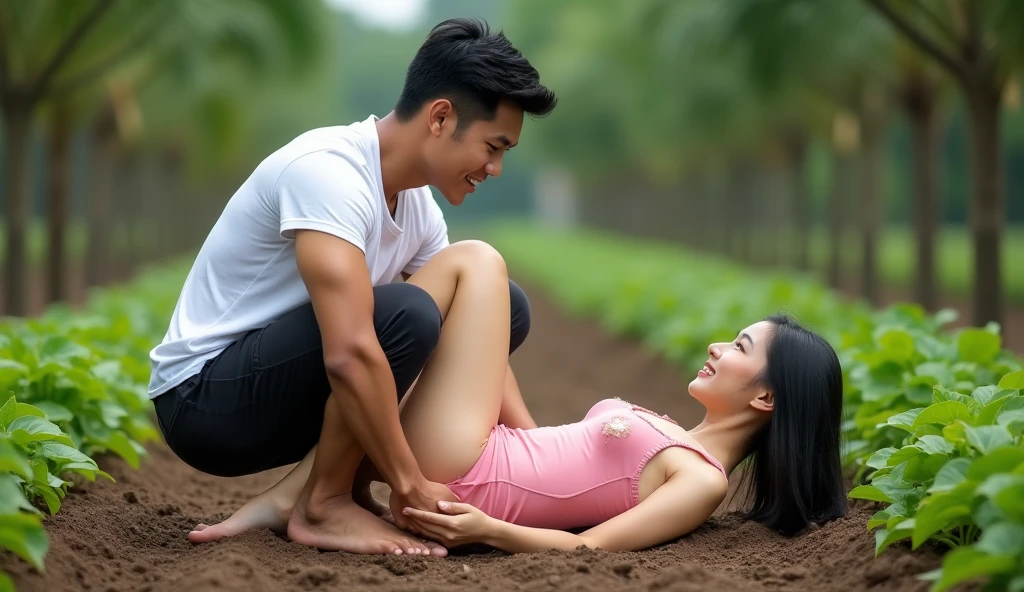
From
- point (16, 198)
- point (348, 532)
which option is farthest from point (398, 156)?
point (16, 198)

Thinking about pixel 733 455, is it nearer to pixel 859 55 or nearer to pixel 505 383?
pixel 505 383

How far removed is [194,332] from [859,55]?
27.1ft

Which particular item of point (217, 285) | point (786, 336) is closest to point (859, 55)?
point (786, 336)

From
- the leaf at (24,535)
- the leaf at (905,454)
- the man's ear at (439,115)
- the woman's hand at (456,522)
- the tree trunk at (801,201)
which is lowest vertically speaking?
the woman's hand at (456,522)

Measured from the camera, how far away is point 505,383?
12.4 feet

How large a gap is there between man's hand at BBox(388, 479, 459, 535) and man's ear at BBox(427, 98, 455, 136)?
99 centimetres

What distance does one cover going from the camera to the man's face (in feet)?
11.1

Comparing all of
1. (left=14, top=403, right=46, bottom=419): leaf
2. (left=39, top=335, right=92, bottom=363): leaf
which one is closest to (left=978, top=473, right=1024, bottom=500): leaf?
(left=14, top=403, right=46, bottom=419): leaf

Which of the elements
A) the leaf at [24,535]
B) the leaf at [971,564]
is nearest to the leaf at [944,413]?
the leaf at [971,564]

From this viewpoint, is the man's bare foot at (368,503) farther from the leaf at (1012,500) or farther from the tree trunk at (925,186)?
the tree trunk at (925,186)

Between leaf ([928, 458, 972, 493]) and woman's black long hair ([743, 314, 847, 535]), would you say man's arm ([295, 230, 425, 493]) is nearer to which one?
woman's black long hair ([743, 314, 847, 535])

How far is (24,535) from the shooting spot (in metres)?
2.45

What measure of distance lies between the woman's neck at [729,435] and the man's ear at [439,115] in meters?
1.18

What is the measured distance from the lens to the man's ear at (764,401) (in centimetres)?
353
